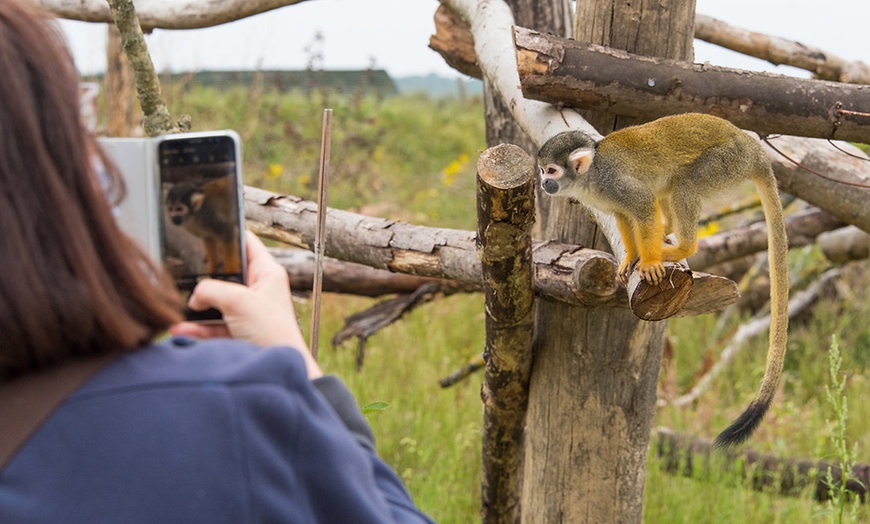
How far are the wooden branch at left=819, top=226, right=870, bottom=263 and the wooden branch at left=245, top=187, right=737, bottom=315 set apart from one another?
2.25 meters

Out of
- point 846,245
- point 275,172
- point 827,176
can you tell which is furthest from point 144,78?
point 275,172

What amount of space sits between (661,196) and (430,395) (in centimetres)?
178

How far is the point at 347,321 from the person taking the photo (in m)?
3.29

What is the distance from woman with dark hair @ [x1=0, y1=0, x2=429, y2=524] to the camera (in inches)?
25.2

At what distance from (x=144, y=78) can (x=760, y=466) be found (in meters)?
2.70

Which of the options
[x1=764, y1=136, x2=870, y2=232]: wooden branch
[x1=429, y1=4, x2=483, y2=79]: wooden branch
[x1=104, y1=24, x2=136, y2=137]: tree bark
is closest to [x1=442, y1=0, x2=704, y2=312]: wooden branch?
[x1=429, y1=4, x2=483, y2=79]: wooden branch

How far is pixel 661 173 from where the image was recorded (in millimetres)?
2213

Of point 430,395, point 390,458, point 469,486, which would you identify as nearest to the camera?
point 469,486

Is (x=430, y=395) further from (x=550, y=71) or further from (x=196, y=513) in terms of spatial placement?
(x=196, y=513)

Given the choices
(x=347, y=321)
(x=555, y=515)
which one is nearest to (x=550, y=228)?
(x=555, y=515)

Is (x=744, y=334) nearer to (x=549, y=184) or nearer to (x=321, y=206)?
(x=549, y=184)

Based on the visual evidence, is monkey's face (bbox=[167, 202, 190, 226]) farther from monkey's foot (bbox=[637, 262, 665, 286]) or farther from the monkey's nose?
the monkey's nose

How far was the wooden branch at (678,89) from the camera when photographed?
1936 mm

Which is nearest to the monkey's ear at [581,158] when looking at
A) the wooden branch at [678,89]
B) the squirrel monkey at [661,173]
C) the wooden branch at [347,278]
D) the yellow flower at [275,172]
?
the squirrel monkey at [661,173]
